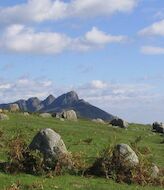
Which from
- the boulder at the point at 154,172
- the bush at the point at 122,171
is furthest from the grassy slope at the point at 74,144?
the boulder at the point at 154,172

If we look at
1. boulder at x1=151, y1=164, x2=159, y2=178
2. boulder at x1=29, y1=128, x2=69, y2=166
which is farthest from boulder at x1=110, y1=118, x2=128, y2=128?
boulder at x1=29, y1=128, x2=69, y2=166

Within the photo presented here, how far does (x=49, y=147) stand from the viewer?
36.9 metres

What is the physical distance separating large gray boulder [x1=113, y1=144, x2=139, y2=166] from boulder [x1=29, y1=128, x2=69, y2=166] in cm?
356

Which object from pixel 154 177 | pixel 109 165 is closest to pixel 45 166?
pixel 109 165

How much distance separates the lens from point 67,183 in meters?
33.8

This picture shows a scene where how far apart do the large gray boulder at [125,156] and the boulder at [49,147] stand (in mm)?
3563

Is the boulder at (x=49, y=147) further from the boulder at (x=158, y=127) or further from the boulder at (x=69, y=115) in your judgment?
the boulder at (x=158, y=127)

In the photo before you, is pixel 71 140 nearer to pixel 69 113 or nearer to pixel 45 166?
pixel 45 166

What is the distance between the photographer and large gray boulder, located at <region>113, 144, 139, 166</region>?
37.7 meters

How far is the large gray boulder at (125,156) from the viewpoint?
124ft

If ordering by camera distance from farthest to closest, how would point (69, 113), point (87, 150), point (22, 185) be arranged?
point (69, 113)
point (87, 150)
point (22, 185)

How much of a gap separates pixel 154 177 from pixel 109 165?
3360mm

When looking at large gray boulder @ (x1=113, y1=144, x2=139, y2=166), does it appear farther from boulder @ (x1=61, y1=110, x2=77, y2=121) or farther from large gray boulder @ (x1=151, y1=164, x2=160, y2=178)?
boulder @ (x1=61, y1=110, x2=77, y2=121)

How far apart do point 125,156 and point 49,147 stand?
5.32m
